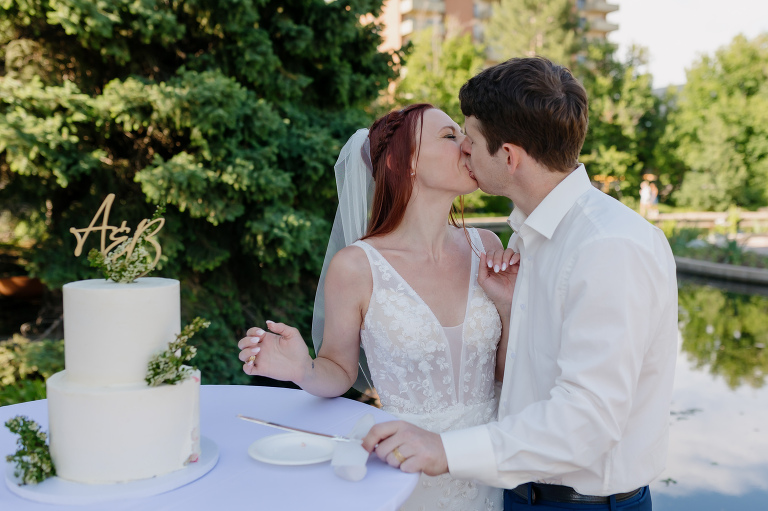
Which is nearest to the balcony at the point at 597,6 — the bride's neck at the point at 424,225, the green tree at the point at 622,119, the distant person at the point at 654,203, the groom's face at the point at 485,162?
the green tree at the point at 622,119

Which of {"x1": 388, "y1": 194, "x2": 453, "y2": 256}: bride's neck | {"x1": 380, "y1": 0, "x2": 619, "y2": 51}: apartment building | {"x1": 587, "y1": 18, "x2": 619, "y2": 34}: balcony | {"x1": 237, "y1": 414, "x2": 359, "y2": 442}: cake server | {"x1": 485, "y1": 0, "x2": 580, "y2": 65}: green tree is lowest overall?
{"x1": 237, "y1": 414, "x2": 359, "y2": 442}: cake server

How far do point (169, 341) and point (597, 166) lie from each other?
32406 mm

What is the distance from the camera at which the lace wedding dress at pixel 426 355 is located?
8.79ft

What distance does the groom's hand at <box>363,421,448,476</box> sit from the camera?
1702 millimetres

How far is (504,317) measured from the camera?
9.09ft

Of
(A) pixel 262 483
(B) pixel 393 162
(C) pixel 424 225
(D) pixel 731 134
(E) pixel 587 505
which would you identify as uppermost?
(D) pixel 731 134

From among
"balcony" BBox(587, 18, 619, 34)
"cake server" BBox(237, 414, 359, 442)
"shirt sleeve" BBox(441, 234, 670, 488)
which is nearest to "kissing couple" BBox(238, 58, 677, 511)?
"shirt sleeve" BBox(441, 234, 670, 488)

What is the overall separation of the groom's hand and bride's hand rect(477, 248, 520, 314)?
3.29 feet

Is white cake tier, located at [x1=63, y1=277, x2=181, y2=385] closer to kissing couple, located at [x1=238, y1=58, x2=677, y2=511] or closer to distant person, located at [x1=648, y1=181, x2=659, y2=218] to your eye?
kissing couple, located at [x1=238, y1=58, x2=677, y2=511]

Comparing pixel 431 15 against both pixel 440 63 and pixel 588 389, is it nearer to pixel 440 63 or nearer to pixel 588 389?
pixel 440 63

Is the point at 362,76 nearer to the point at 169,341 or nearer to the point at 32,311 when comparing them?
the point at 32,311

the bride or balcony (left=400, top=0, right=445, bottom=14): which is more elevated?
balcony (left=400, top=0, right=445, bottom=14)

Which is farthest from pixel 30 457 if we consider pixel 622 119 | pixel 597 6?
pixel 597 6

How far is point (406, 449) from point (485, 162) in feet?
3.30
